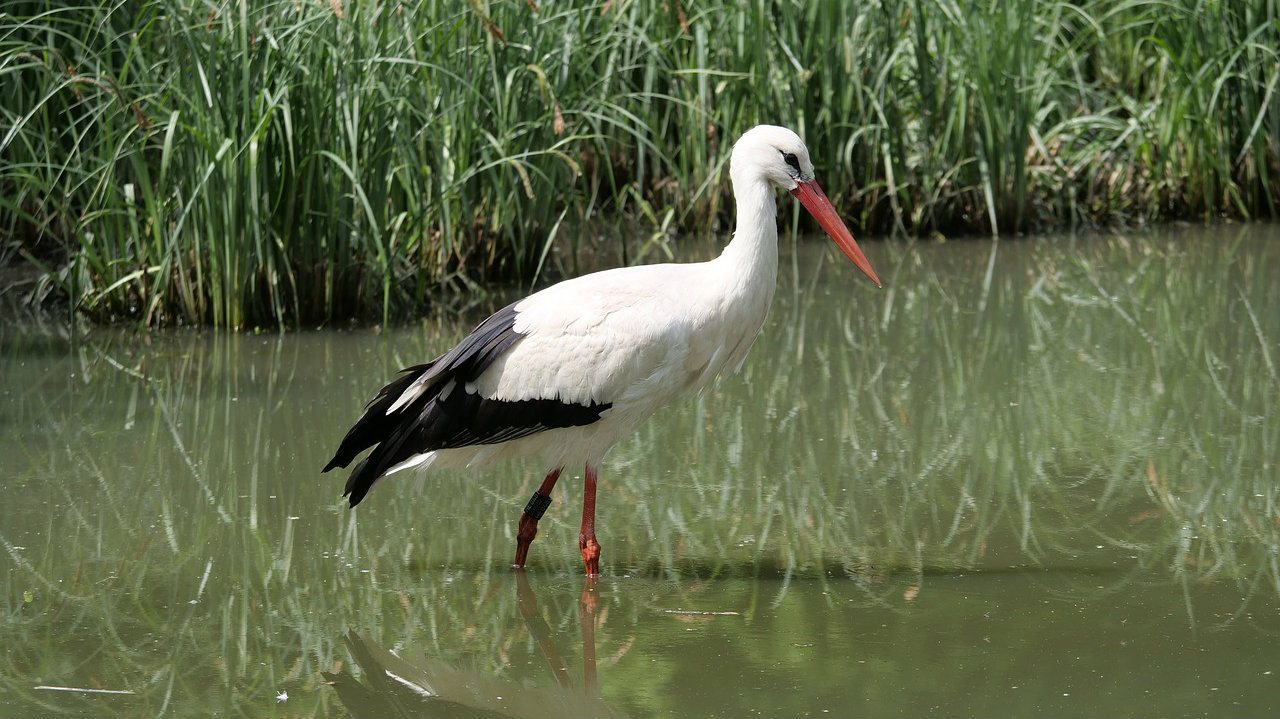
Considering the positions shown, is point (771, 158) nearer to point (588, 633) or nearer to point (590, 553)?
point (590, 553)

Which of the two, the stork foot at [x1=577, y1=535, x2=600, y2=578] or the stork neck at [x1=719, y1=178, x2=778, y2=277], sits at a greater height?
the stork neck at [x1=719, y1=178, x2=778, y2=277]

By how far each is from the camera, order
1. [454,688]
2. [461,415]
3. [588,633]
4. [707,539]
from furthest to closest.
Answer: [707,539], [461,415], [588,633], [454,688]

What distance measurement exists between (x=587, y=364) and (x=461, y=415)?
413 millimetres

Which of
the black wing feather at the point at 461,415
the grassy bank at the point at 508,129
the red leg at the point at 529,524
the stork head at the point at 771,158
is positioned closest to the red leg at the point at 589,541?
the red leg at the point at 529,524

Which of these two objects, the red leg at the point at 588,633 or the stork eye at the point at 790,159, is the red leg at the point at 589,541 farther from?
the stork eye at the point at 790,159

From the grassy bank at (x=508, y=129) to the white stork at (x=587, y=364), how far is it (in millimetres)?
2172

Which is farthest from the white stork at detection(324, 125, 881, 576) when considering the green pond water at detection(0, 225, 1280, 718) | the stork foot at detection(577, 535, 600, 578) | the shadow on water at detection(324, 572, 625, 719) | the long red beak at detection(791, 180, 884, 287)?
the shadow on water at detection(324, 572, 625, 719)

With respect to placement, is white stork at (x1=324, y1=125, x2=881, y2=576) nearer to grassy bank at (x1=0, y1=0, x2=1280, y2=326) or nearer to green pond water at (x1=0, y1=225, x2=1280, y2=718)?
green pond water at (x1=0, y1=225, x2=1280, y2=718)

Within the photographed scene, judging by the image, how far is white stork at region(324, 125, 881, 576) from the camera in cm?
468

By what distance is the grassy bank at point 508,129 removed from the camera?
24.2 ft

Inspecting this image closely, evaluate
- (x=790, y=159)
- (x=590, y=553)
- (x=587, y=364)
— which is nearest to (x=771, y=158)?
(x=790, y=159)

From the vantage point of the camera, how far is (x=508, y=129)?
27.3ft

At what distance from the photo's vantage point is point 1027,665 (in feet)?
13.0

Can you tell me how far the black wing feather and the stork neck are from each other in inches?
22.2
